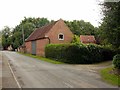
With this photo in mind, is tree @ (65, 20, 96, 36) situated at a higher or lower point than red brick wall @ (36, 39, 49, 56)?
higher

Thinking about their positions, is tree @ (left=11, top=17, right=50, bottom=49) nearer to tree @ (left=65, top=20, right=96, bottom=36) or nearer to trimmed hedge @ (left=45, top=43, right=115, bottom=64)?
tree @ (left=65, top=20, right=96, bottom=36)

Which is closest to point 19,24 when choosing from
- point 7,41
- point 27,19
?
point 27,19

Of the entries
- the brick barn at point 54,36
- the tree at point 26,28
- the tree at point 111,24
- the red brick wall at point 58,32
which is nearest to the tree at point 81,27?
the tree at point 26,28

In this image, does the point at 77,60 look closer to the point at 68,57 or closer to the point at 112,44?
the point at 68,57

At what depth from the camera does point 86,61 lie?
101 feet

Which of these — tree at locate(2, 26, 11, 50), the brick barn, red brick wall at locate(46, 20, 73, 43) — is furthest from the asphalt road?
tree at locate(2, 26, 11, 50)

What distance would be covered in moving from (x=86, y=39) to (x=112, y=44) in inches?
1673

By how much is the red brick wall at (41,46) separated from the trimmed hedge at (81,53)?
413 inches

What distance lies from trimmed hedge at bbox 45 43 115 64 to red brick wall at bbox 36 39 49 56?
10489mm

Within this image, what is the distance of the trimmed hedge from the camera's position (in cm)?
3056

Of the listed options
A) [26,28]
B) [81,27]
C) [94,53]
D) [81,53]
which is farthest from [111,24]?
[81,27]

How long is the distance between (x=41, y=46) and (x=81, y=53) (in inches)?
662

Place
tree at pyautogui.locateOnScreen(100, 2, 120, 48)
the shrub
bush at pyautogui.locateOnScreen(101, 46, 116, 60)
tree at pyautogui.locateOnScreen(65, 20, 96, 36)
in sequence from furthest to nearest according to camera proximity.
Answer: tree at pyautogui.locateOnScreen(65, 20, 96, 36) < bush at pyautogui.locateOnScreen(101, 46, 116, 60) < the shrub < tree at pyautogui.locateOnScreen(100, 2, 120, 48)

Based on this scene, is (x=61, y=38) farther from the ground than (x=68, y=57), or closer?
farther from the ground
